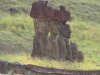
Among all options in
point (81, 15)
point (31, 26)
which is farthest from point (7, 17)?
point (81, 15)

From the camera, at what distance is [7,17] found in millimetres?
28969

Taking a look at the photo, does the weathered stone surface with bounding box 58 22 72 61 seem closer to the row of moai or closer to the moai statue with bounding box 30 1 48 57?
the row of moai

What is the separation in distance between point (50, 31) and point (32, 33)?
9.56m

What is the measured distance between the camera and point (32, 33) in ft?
87.7

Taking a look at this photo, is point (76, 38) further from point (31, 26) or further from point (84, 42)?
point (31, 26)

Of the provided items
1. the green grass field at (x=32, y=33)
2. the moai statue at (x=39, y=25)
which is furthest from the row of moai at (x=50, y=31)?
the green grass field at (x=32, y=33)

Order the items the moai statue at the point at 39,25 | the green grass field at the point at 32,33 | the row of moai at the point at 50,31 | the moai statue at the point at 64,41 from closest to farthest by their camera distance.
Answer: the moai statue at the point at 39,25, the row of moai at the point at 50,31, the green grass field at the point at 32,33, the moai statue at the point at 64,41

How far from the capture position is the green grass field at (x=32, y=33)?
16778mm

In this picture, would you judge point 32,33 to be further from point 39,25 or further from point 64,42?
point 39,25

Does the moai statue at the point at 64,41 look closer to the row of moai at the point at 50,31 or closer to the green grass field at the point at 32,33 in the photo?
the row of moai at the point at 50,31

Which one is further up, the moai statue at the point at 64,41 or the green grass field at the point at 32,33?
the moai statue at the point at 64,41

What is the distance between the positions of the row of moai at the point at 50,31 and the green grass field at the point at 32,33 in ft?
1.59

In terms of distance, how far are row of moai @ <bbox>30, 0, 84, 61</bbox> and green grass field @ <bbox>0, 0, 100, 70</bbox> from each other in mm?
484

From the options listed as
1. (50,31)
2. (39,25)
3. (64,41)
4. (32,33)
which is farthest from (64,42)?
(32,33)
